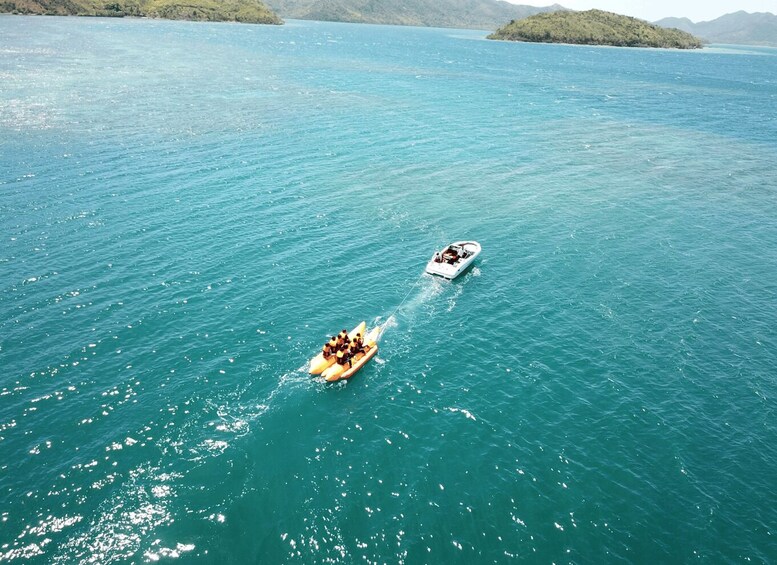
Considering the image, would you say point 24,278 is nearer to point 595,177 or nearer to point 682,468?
point 682,468

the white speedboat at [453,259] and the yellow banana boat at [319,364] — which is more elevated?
the white speedboat at [453,259]

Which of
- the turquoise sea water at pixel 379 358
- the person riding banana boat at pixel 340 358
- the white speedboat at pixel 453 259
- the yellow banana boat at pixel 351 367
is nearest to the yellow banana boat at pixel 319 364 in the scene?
the person riding banana boat at pixel 340 358

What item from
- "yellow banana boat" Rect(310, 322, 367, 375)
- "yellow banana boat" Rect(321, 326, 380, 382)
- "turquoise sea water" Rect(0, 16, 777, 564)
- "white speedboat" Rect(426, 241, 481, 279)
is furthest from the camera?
"white speedboat" Rect(426, 241, 481, 279)

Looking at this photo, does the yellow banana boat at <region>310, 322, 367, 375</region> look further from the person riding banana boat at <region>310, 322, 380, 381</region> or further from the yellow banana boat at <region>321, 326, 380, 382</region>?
the yellow banana boat at <region>321, 326, 380, 382</region>

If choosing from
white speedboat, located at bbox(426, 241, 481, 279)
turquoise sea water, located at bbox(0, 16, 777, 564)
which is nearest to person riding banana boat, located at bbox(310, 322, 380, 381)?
turquoise sea water, located at bbox(0, 16, 777, 564)

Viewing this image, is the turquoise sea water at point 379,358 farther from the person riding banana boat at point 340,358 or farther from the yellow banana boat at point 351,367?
the person riding banana boat at point 340,358
